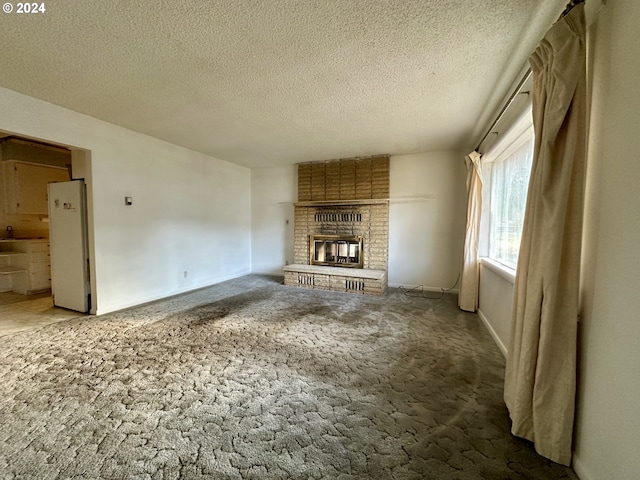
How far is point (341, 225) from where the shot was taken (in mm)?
5293

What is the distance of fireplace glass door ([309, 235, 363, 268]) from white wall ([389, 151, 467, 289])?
0.69m

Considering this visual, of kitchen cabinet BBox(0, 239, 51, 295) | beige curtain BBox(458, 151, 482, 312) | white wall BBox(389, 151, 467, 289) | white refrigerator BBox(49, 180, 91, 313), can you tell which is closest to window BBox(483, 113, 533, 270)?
beige curtain BBox(458, 151, 482, 312)

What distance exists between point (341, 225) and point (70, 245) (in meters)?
4.32

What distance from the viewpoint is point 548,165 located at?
1.34 meters

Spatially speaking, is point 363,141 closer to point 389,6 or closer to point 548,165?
point 389,6

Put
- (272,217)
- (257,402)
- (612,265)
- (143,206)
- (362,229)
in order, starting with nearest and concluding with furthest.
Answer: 1. (612,265)
2. (257,402)
3. (143,206)
4. (362,229)
5. (272,217)

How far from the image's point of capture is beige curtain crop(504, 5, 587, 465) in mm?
1270

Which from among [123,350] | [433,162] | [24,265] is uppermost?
[433,162]

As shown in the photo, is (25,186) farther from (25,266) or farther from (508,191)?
(508,191)

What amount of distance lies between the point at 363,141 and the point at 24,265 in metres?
6.20

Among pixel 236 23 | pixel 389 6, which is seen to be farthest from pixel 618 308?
pixel 236 23

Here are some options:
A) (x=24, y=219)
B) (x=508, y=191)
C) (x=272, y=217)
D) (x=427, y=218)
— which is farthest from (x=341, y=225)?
(x=24, y=219)

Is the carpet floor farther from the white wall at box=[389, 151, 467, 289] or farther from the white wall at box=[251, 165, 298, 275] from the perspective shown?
the white wall at box=[251, 165, 298, 275]

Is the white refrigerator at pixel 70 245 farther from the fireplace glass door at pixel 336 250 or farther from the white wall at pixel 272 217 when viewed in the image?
the fireplace glass door at pixel 336 250
